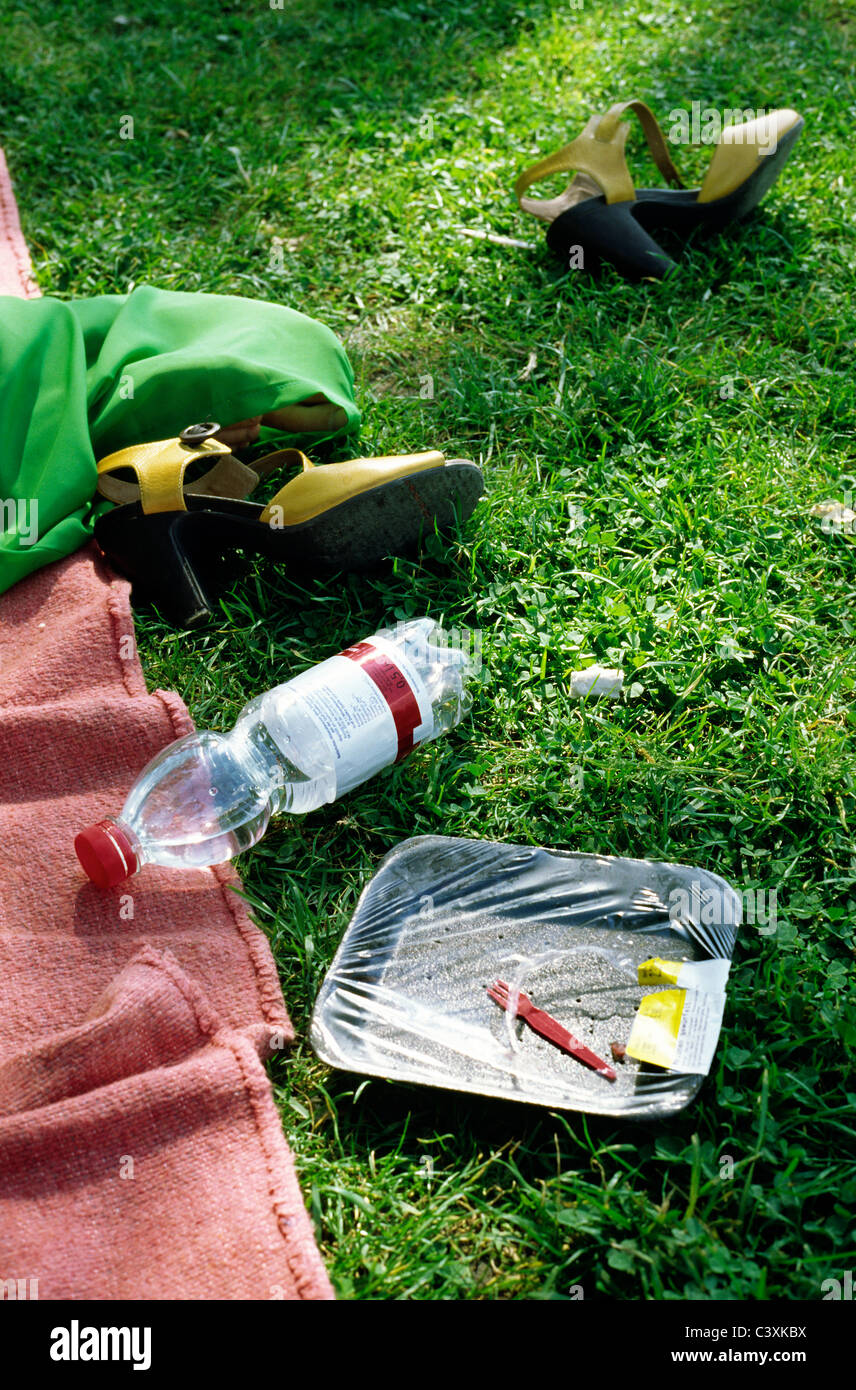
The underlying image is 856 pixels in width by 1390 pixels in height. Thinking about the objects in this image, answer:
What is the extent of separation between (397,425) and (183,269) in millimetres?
1094

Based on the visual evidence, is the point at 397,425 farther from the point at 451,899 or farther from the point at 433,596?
the point at 451,899

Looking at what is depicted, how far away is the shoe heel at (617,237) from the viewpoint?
123 inches

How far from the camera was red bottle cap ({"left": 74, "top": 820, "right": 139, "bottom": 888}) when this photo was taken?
174 cm

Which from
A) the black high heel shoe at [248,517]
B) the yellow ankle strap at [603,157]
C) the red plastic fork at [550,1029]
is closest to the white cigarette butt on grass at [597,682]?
the black high heel shoe at [248,517]

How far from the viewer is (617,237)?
3131mm

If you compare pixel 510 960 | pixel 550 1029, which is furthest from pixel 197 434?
pixel 550 1029

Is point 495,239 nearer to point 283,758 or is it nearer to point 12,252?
point 12,252

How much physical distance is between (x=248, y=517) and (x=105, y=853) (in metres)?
0.89

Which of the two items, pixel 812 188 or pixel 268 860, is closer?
pixel 268 860

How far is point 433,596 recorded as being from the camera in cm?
239

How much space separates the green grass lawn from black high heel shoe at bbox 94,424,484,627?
0.30 feet

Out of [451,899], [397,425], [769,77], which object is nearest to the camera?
[451,899]
